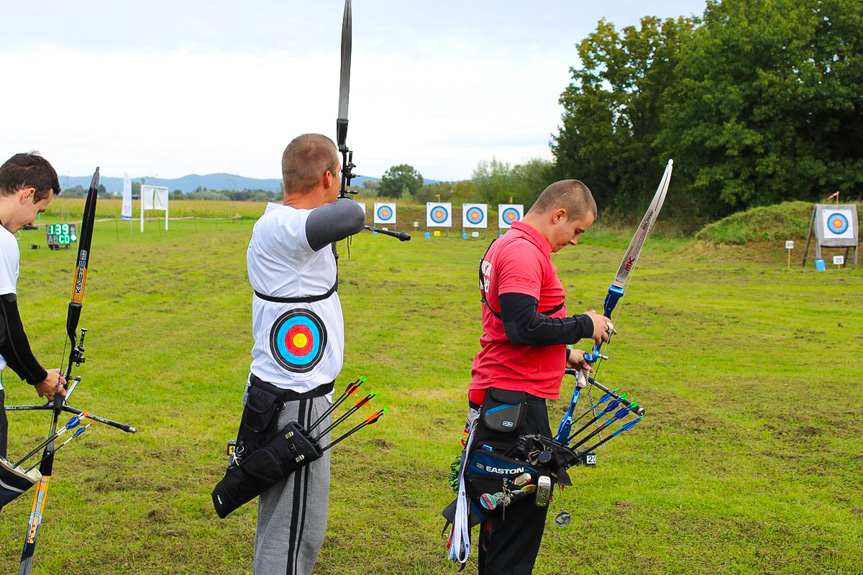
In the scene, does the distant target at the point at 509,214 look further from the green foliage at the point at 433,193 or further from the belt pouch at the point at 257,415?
the belt pouch at the point at 257,415

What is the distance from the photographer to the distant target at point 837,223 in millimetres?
18250

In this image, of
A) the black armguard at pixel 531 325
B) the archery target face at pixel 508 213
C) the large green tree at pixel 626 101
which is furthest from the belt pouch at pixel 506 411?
the large green tree at pixel 626 101

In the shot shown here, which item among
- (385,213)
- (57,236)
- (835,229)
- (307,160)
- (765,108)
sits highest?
(765,108)

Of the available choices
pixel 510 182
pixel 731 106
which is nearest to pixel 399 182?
pixel 510 182

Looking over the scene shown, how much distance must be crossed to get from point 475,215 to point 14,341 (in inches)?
1267

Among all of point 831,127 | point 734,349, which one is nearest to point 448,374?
point 734,349

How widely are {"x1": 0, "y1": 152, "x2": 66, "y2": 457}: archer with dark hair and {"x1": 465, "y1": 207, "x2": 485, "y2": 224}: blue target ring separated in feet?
104

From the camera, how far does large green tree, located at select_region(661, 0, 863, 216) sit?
89.6ft

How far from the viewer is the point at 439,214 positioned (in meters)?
34.6

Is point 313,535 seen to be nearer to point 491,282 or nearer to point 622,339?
point 491,282

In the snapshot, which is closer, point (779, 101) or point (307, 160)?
point (307, 160)

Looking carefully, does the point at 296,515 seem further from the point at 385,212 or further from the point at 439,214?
the point at 439,214

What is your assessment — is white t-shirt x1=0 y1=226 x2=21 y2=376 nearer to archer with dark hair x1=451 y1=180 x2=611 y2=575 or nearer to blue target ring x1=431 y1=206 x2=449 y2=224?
archer with dark hair x1=451 y1=180 x2=611 y2=575

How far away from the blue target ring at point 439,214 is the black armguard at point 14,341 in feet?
104
